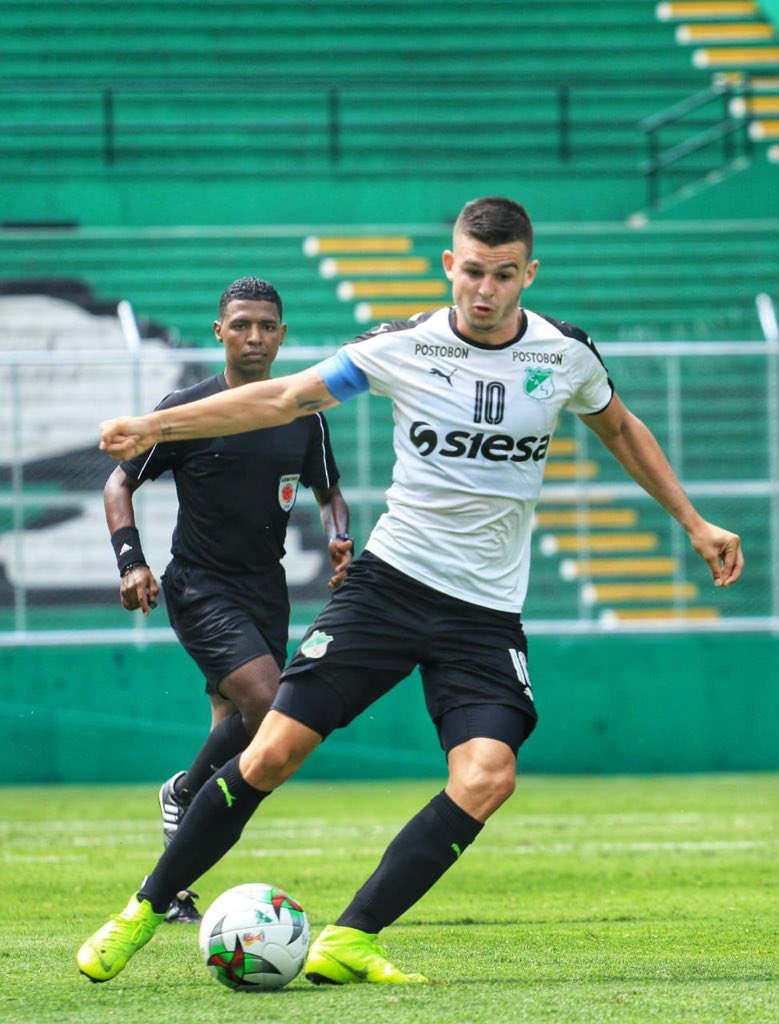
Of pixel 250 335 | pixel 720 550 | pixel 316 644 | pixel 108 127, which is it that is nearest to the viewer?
pixel 316 644

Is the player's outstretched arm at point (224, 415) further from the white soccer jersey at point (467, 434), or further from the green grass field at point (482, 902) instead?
the green grass field at point (482, 902)

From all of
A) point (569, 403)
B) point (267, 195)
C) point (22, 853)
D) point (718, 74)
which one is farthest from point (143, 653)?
point (718, 74)

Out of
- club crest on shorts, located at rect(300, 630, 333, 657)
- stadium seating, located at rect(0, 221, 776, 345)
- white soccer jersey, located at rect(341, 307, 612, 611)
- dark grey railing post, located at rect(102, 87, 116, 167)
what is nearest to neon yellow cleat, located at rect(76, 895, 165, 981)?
club crest on shorts, located at rect(300, 630, 333, 657)

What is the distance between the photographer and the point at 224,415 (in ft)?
15.7

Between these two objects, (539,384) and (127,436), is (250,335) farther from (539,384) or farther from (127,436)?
(127,436)

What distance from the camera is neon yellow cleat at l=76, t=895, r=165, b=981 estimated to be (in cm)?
482

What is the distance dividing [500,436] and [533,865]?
12.6 feet

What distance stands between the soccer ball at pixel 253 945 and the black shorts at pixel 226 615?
1.49m

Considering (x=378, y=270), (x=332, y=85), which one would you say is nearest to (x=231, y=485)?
(x=378, y=270)

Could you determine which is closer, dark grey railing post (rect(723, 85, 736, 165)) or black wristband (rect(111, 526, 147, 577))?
black wristband (rect(111, 526, 147, 577))

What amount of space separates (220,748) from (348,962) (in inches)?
67.5

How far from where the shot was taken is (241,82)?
18484 mm

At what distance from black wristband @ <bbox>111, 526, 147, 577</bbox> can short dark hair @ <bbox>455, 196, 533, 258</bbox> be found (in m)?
1.76

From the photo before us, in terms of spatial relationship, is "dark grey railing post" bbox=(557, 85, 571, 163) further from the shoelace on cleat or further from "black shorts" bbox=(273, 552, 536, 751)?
the shoelace on cleat
